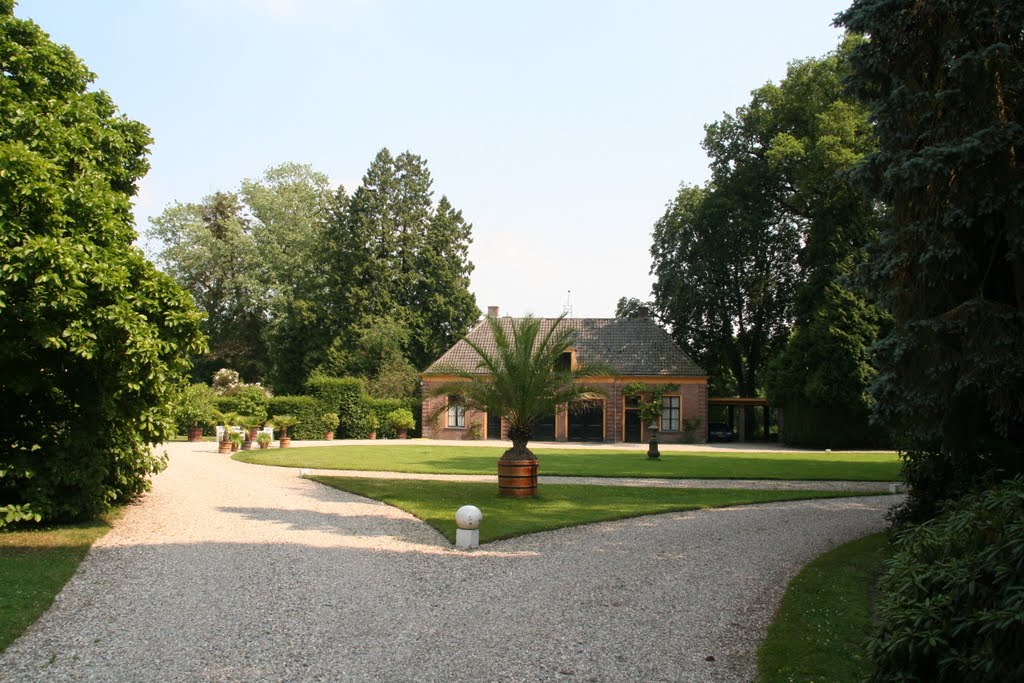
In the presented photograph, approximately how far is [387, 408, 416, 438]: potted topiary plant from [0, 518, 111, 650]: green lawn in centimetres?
2667

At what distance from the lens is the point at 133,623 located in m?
6.80

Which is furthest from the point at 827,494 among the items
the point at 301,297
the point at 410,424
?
the point at 301,297

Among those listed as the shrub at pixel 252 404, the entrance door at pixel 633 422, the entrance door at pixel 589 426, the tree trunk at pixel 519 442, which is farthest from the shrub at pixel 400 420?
the tree trunk at pixel 519 442

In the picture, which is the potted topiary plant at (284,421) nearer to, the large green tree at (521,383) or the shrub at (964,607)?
the large green tree at (521,383)

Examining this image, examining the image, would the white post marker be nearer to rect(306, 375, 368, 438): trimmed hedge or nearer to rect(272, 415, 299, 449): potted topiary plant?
rect(272, 415, 299, 449): potted topiary plant

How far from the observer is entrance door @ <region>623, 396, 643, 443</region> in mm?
38366

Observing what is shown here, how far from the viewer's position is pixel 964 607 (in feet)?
13.0

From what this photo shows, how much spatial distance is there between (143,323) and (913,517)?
967cm

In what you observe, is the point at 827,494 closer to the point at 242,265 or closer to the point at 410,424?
the point at 410,424

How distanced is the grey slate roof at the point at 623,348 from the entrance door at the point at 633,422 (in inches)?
57.5

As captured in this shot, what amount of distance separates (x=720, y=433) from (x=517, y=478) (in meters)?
28.5

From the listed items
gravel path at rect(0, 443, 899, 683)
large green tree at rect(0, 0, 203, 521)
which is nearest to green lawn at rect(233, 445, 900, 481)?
gravel path at rect(0, 443, 899, 683)

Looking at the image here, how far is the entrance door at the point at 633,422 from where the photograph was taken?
38366 mm

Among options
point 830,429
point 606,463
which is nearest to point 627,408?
point 830,429
